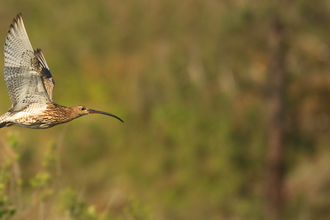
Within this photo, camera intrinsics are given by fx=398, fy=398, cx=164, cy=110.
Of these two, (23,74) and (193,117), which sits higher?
(23,74)

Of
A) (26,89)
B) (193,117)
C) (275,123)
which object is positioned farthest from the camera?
(193,117)

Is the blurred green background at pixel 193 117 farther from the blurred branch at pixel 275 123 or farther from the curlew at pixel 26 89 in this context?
the curlew at pixel 26 89

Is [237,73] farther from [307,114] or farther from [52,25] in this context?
[52,25]

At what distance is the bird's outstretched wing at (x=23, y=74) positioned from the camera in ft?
12.3

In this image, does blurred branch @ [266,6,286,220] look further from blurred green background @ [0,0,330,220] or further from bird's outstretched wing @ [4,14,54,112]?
bird's outstretched wing @ [4,14,54,112]

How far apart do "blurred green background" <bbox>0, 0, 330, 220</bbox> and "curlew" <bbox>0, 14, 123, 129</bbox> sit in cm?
680

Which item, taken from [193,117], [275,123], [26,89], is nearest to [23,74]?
[26,89]

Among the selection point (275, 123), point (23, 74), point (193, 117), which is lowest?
point (275, 123)

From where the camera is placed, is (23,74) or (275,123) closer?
(23,74)

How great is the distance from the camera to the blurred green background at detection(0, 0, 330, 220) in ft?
34.2

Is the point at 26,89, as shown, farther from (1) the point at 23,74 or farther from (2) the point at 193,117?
(2) the point at 193,117

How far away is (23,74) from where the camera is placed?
379cm

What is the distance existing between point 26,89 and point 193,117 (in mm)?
8186

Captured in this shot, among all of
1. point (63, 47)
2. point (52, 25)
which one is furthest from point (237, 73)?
point (52, 25)
